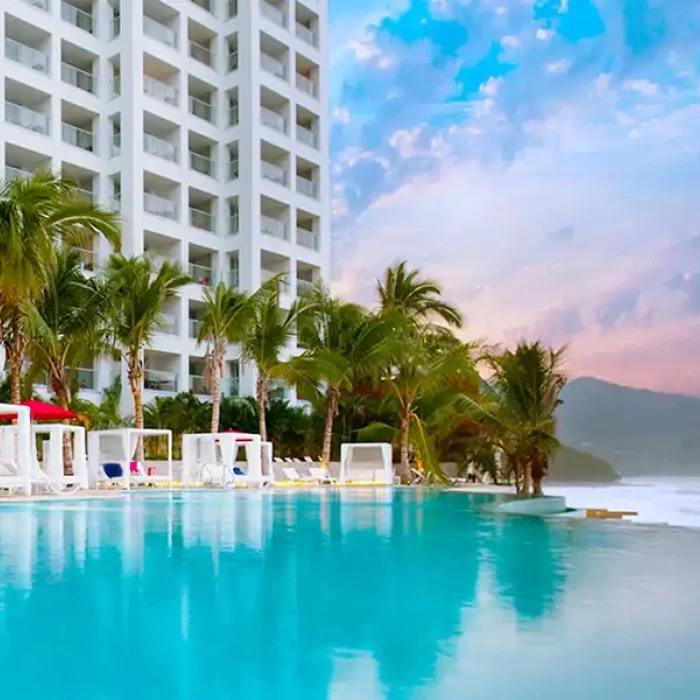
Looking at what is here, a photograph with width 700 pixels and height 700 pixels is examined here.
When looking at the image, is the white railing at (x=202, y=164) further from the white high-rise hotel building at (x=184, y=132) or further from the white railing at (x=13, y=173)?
the white railing at (x=13, y=173)

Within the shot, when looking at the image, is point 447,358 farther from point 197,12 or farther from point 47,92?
point 197,12

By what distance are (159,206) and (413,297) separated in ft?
41.0

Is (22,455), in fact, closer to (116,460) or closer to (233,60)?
(116,460)

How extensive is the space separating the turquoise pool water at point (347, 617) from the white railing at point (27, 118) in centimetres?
2791

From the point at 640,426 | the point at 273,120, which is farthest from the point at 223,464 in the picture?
the point at 640,426

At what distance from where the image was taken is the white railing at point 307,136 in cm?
4368

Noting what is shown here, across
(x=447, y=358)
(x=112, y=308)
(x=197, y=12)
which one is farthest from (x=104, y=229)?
(x=197, y=12)

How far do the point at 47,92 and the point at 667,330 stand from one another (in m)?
34.6

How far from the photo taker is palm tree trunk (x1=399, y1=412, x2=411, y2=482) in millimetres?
25828

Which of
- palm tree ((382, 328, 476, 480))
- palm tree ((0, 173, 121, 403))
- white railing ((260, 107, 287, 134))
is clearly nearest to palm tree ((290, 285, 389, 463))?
palm tree ((382, 328, 476, 480))

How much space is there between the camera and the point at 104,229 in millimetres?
18266

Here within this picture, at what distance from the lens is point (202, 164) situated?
4003 cm

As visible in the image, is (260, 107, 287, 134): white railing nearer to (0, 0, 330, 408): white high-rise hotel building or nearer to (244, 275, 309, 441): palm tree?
(0, 0, 330, 408): white high-rise hotel building

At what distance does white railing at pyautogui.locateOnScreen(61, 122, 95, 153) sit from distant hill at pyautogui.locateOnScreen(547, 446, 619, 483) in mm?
22104
